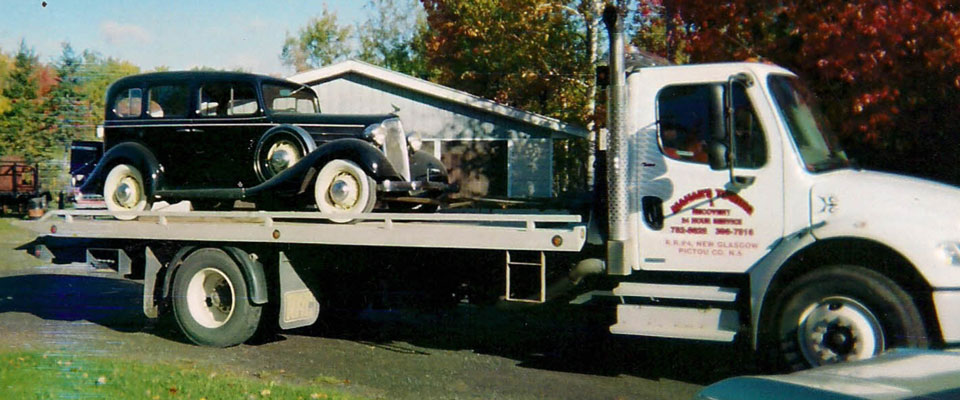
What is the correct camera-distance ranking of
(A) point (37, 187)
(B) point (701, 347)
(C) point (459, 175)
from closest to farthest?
(B) point (701, 347) < (C) point (459, 175) < (A) point (37, 187)

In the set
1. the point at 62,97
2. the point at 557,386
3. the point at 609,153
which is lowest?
the point at 557,386

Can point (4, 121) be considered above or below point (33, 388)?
above

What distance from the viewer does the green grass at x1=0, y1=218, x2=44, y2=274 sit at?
52.2 ft

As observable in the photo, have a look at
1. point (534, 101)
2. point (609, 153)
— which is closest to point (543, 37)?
point (534, 101)

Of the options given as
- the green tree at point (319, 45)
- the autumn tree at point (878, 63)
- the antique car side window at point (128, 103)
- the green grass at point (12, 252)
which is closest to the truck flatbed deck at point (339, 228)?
the antique car side window at point (128, 103)

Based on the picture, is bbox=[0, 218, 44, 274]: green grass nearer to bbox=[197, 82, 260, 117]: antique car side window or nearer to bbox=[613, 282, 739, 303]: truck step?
bbox=[197, 82, 260, 117]: antique car side window

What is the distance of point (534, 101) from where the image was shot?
26203mm

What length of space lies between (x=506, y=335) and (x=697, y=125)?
331cm

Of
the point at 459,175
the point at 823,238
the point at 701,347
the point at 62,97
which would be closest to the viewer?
the point at 823,238

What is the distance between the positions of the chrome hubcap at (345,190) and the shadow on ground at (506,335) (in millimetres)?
1203

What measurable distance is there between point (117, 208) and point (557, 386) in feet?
18.1

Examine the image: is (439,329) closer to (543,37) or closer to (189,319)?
Answer: (189,319)

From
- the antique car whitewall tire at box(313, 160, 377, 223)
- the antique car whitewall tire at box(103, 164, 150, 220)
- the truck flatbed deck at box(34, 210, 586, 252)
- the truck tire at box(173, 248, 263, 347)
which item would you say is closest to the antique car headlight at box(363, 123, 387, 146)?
the antique car whitewall tire at box(313, 160, 377, 223)

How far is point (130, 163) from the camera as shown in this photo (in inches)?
381
